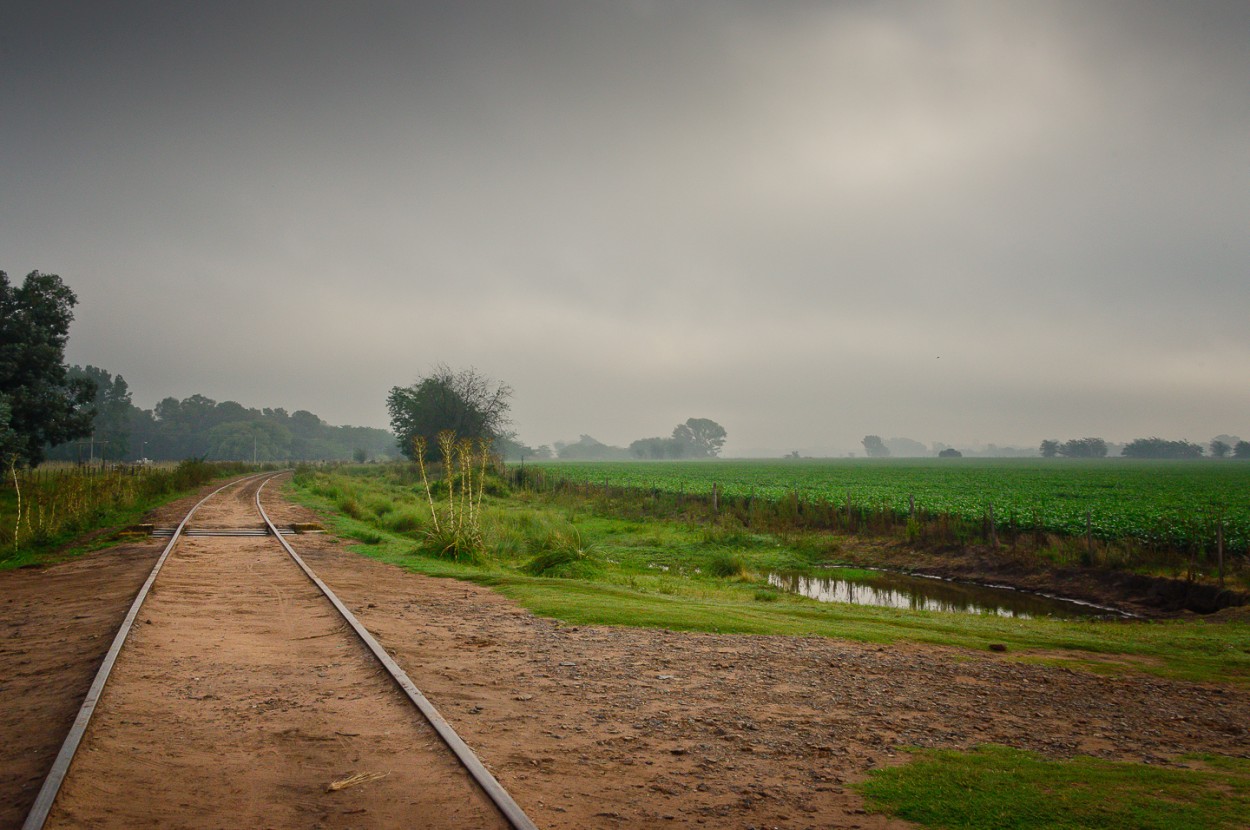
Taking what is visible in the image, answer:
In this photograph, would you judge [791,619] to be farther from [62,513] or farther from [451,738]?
[62,513]

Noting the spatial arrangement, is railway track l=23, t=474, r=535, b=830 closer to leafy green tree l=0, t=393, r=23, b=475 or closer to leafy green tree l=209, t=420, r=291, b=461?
leafy green tree l=0, t=393, r=23, b=475

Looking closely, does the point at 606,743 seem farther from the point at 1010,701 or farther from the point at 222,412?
the point at 222,412

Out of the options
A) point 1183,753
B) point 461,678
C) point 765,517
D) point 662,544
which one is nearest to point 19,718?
point 461,678

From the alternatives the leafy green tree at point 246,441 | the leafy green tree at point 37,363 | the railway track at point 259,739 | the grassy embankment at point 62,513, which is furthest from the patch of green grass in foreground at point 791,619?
the leafy green tree at point 246,441

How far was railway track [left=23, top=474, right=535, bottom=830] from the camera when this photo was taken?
395 centimetres

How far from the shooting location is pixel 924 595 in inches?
702

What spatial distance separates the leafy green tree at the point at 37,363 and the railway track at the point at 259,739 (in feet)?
101

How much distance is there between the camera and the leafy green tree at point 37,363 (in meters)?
31.9

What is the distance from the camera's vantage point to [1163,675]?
8.09 m

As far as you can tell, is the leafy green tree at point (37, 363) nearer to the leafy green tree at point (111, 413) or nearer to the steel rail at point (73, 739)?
the steel rail at point (73, 739)

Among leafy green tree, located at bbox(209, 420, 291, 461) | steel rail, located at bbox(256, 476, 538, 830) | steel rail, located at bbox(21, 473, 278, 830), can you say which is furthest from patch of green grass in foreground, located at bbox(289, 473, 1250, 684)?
leafy green tree, located at bbox(209, 420, 291, 461)

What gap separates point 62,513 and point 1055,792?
2344cm

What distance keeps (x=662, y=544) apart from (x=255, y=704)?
19028mm

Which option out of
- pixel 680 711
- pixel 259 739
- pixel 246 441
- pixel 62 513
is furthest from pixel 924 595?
pixel 246 441
